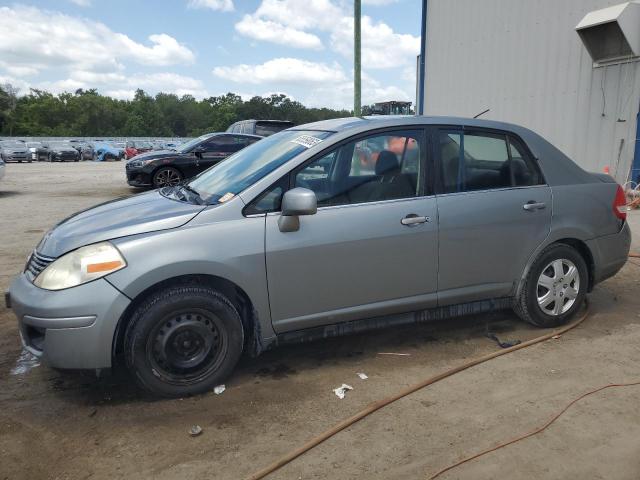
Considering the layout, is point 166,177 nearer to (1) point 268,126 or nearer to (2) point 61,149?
(1) point 268,126

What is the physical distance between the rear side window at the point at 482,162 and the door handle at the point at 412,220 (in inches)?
12.9

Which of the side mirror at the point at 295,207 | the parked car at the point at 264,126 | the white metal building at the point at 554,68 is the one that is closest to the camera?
the side mirror at the point at 295,207

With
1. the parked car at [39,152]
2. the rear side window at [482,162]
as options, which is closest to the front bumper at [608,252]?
the rear side window at [482,162]

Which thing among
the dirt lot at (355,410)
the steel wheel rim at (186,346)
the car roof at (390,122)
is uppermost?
the car roof at (390,122)

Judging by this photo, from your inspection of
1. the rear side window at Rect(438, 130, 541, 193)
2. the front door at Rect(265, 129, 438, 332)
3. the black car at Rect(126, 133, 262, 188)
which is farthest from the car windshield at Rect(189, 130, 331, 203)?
the black car at Rect(126, 133, 262, 188)

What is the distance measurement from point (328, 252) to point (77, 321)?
1538 mm

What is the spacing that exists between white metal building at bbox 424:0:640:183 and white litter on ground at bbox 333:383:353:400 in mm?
9937

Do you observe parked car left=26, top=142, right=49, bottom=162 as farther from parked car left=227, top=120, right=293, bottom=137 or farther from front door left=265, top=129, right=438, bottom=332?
front door left=265, top=129, right=438, bottom=332

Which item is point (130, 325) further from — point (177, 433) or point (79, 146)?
point (79, 146)

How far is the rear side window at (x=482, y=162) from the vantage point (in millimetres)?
3996

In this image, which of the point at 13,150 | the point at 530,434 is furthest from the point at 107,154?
the point at 530,434

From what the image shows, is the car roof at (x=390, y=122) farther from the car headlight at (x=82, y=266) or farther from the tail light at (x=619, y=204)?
the car headlight at (x=82, y=266)

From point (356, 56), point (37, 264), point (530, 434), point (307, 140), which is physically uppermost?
point (356, 56)

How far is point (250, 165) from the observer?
3945mm
